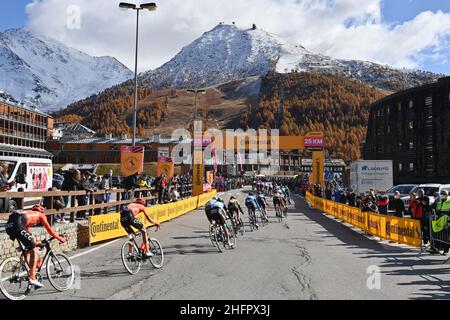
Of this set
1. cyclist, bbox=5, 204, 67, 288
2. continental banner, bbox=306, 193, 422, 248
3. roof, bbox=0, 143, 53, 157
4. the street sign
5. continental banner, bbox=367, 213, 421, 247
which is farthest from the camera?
roof, bbox=0, 143, 53, 157

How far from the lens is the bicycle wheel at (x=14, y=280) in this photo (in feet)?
24.0

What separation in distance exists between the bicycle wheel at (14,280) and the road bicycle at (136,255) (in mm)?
2120

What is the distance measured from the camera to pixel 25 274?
7.72 metres

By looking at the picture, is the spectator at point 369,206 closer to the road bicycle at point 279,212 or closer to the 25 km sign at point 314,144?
the road bicycle at point 279,212

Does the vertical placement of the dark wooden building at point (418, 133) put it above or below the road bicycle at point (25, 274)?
above

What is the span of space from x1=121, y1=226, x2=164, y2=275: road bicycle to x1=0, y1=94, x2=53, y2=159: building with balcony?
7685cm

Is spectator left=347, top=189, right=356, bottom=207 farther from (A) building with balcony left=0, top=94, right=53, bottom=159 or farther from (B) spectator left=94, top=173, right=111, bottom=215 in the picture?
(A) building with balcony left=0, top=94, right=53, bottom=159

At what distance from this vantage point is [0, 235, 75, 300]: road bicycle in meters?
7.43

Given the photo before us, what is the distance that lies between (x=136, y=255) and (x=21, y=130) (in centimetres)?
9749

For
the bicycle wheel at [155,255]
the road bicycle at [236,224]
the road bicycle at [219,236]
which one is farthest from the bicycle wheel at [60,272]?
the road bicycle at [236,224]

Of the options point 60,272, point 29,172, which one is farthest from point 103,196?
point 60,272

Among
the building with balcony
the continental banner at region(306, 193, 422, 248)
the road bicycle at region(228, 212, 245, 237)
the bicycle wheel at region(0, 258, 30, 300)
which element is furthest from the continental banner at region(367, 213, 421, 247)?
the building with balcony

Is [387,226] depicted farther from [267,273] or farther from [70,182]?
[70,182]
